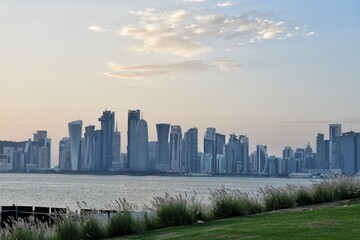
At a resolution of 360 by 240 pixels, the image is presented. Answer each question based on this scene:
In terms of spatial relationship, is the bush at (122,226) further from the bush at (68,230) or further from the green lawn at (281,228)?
the bush at (68,230)

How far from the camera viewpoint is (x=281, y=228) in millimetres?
11781

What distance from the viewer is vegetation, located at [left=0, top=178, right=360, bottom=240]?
42.3 feet

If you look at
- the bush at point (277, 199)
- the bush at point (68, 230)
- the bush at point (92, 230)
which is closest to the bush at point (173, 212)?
the bush at point (92, 230)

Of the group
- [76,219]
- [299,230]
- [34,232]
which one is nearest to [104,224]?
[76,219]

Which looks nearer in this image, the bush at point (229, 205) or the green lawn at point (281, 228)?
the green lawn at point (281, 228)

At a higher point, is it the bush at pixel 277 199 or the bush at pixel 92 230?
the bush at pixel 277 199

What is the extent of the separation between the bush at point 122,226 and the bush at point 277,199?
412 centimetres

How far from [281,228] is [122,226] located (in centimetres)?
412

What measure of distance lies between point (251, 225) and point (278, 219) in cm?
90

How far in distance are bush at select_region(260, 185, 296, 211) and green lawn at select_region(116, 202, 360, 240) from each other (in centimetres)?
205

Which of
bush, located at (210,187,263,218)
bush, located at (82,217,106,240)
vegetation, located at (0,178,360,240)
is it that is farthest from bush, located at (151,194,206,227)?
bush, located at (82,217,106,240)

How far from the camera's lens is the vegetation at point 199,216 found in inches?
508

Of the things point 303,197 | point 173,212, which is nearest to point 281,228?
point 173,212

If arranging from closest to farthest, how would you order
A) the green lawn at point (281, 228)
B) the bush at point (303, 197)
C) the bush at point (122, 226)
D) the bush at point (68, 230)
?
the green lawn at point (281, 228)
the bush at point (68, 230)
the bush at point (122, 226)
the bush at point (303, 197)
